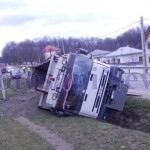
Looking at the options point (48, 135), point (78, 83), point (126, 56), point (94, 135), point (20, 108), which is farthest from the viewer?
point (126, 56)

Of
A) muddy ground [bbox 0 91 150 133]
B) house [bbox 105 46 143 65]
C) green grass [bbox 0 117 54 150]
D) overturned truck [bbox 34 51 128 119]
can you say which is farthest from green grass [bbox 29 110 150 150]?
house [bbox 105 46 143 65]

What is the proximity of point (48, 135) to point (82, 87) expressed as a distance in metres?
2.94

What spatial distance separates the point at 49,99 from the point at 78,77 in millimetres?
1170

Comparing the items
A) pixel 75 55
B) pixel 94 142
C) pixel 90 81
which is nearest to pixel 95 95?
pixel 90 81

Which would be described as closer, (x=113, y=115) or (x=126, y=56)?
(x=113, y=115)

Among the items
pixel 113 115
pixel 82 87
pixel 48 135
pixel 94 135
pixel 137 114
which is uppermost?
pixel 82 87

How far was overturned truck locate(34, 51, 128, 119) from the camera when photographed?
1215 centimetres

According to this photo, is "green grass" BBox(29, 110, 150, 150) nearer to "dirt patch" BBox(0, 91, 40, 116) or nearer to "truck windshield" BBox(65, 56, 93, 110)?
"truck windshield" BBox(65, 56, 93, 110)

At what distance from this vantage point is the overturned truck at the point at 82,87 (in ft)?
39.9

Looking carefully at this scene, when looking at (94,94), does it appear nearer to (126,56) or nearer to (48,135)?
(48,135)

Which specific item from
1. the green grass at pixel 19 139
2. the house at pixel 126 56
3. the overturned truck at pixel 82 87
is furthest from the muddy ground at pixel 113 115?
the house at pixel 126 56

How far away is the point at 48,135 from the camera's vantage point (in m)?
9.84

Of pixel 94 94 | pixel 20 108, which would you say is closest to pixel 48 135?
pixel 94 94

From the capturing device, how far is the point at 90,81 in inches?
490
